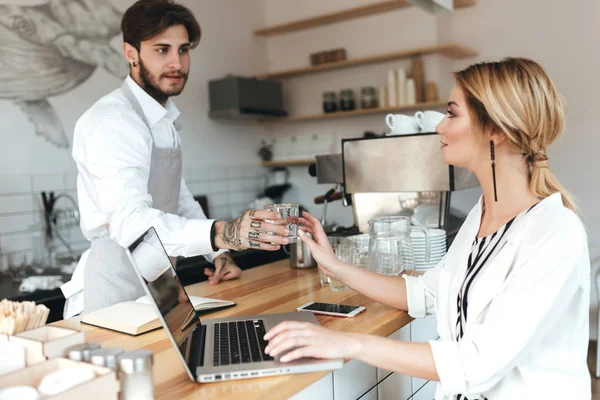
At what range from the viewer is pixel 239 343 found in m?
1.13

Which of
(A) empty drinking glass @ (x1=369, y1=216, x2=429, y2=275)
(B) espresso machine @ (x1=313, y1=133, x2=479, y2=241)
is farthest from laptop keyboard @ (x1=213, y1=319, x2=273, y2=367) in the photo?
(B) espresso machine @ (x1=313, y1=133, x2=479, y2=241)

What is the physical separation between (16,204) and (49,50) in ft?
2.93

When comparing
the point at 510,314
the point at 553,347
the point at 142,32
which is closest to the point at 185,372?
the point at 510,314

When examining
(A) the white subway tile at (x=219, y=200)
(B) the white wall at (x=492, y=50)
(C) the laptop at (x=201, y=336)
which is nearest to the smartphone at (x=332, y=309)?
(C) the laptop at (x=201, y=336)

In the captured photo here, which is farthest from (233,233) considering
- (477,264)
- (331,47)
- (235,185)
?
(331,47)

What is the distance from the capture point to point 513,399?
3.53 ft

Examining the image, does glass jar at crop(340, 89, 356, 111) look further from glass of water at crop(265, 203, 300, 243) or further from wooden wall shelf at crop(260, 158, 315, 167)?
glass of water at crop(265, 203, 300, 243)

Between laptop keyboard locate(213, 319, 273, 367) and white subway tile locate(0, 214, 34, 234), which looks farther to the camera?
white subway tile locate(0, 214, 34, 234)

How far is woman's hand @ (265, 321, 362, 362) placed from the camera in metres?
1.00

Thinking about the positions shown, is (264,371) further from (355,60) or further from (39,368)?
(355,60)

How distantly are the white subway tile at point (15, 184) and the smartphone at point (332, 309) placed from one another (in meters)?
2.12

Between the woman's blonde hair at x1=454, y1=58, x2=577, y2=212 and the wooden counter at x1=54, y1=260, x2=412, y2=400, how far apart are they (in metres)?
0.49

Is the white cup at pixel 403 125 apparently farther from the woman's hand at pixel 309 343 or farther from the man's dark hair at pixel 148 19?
the woman's hand at pixel 309 343

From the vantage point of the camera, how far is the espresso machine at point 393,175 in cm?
196
